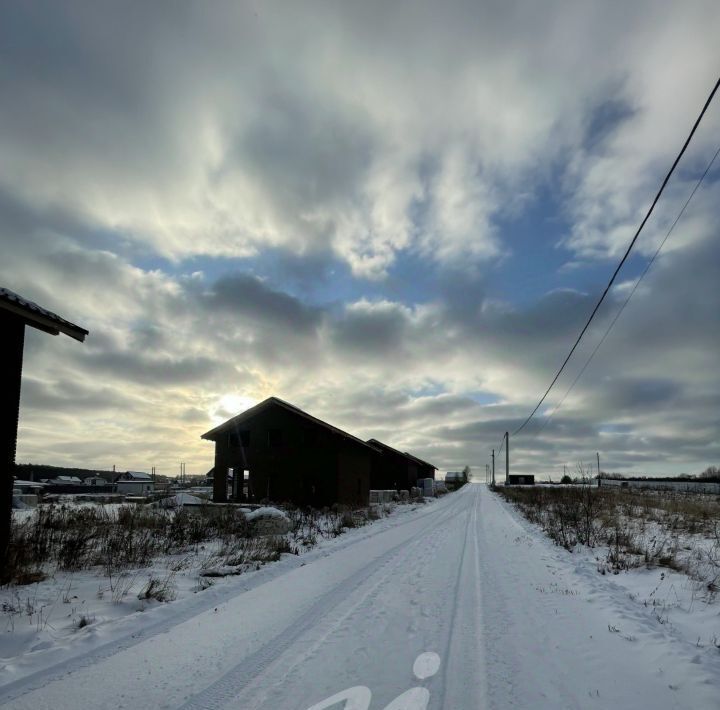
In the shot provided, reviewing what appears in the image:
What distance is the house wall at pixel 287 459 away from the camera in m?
29.9

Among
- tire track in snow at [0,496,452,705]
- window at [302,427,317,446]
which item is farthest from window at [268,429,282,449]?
tire track in snow at [0,496,452,705]

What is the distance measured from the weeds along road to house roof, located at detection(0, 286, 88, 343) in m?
6.05

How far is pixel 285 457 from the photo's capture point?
101ft

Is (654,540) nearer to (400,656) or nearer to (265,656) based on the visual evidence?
(400,656)

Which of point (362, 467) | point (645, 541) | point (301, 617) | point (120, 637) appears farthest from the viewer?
point (362, 467)

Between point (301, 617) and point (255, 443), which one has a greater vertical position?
point (255, 443)

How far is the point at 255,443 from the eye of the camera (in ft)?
104

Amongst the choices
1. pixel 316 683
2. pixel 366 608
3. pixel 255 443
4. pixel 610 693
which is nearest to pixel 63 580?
pixel 366 608

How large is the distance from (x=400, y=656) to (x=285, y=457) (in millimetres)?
26138

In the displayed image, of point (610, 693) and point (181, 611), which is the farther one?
point (181, 611)

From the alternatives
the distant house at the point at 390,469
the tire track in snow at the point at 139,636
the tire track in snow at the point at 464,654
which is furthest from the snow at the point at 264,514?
the distant house at the point at 390,469

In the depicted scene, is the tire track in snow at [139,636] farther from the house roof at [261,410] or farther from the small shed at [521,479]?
the small shed at [521,479]

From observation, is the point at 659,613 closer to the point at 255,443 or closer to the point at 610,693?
the point at 610,693

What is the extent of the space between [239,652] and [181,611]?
2.23 meters
